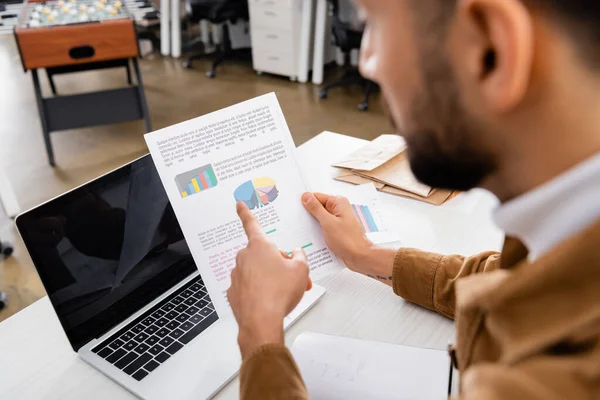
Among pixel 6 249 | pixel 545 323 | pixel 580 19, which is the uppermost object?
pixel 580 19

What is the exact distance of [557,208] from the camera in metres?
0.48

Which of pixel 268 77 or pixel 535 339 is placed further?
pixel 268 77

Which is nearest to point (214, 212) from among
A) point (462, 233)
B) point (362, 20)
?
point (362, 20)

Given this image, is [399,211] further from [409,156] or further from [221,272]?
[409,156]

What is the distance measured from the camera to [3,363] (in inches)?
33.2

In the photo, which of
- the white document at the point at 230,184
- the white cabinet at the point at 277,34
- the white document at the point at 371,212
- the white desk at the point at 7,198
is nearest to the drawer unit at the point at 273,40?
the white cabinet at the point at 277,34

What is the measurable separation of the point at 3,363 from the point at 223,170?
46cm

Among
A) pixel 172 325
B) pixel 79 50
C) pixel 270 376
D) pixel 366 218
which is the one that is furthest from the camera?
pixel 79 50

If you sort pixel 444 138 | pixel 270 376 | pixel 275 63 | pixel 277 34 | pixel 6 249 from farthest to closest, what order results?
pixel 275 63 → pixel 277 34 → pixel 6 249 → pixel 270 376 → pixel 444 138

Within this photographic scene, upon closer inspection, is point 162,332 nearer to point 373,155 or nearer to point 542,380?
point 542,380

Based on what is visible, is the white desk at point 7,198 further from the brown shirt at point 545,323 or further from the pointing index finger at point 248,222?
the brown shirt at point 545,323

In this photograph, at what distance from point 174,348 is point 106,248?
0.20 m

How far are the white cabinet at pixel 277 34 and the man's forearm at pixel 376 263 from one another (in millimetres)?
3409

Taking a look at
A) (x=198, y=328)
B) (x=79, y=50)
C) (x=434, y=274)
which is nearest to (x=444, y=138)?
(x=434, y=274)
